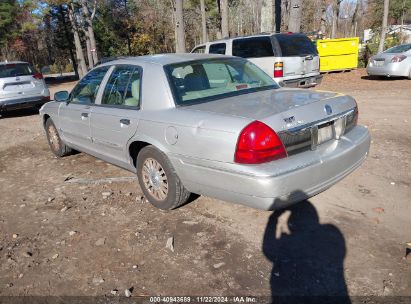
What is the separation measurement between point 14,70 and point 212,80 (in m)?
8.95

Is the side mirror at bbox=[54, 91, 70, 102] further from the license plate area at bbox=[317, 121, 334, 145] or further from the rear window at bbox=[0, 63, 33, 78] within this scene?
the rear window at bbox=[0, 63, 33, 78]

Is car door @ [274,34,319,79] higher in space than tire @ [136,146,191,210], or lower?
higher

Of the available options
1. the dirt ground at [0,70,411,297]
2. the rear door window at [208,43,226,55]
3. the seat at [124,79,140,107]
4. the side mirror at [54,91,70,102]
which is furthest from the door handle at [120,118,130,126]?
the rear door window at [208,43,226,55]

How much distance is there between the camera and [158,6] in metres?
41.0

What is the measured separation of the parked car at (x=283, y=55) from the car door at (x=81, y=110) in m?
5.84

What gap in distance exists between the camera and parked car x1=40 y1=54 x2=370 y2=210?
312cm

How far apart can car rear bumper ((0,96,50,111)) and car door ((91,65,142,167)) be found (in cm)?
712

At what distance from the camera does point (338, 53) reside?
17.1 m

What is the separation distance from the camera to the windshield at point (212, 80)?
12.8 feet

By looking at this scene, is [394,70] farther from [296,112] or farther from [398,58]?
[296,112]

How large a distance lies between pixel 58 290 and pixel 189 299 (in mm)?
1054

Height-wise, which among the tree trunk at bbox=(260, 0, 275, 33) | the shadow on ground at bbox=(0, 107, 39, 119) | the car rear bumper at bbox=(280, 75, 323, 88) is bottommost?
the shadow on ground at bbox=(0, 107, 39, 119)

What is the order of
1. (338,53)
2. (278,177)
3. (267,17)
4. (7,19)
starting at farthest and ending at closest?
(7,19)
(338,53)
(267,17)
(278,177)

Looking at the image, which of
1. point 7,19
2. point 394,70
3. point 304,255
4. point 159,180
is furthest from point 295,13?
point 7,19
